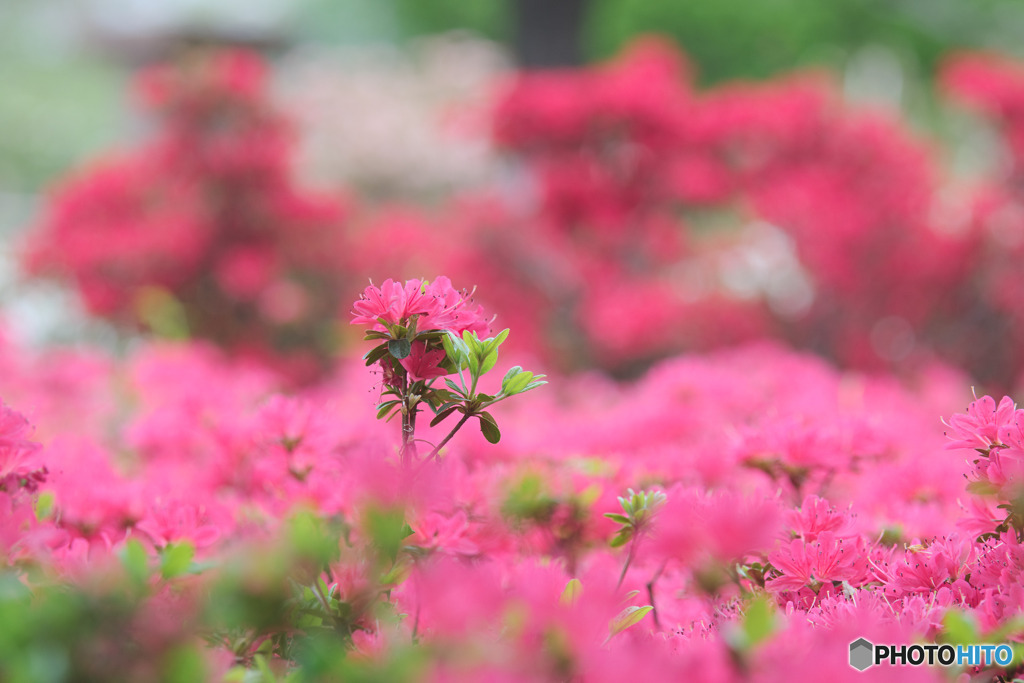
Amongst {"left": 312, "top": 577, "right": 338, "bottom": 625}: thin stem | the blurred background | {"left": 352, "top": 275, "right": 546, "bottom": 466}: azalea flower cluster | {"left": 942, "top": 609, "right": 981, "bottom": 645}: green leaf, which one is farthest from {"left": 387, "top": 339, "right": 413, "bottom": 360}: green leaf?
the blurred background

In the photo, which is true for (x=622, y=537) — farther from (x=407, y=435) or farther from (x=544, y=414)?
(x=544, y=414)

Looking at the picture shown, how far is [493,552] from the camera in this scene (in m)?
0.97

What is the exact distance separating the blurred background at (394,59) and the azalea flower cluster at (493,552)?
495 centimetres

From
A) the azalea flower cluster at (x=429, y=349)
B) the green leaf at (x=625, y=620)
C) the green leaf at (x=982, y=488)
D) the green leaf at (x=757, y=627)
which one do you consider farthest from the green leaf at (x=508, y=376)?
the green leaf at (x=982, y=488)

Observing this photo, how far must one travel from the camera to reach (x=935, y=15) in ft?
41.2

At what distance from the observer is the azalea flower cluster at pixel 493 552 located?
569mm

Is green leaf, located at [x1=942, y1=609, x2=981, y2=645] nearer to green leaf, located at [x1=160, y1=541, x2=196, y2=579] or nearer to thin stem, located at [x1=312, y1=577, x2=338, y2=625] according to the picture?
thin stem, located at [x1=312, y1=577, x2=338, y2=625]

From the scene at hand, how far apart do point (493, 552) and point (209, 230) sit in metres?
2.61

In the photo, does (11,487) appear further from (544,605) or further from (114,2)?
(114,2)

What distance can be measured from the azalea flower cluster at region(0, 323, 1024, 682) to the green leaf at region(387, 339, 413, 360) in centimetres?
2

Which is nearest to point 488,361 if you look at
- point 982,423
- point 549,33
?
point 982,423

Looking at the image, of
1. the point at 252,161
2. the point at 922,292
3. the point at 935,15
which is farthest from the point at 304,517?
the point at 935,15

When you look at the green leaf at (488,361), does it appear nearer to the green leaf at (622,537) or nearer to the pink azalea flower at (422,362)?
the pink azalea flower at (422,362)

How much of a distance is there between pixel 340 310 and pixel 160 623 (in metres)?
3.02
